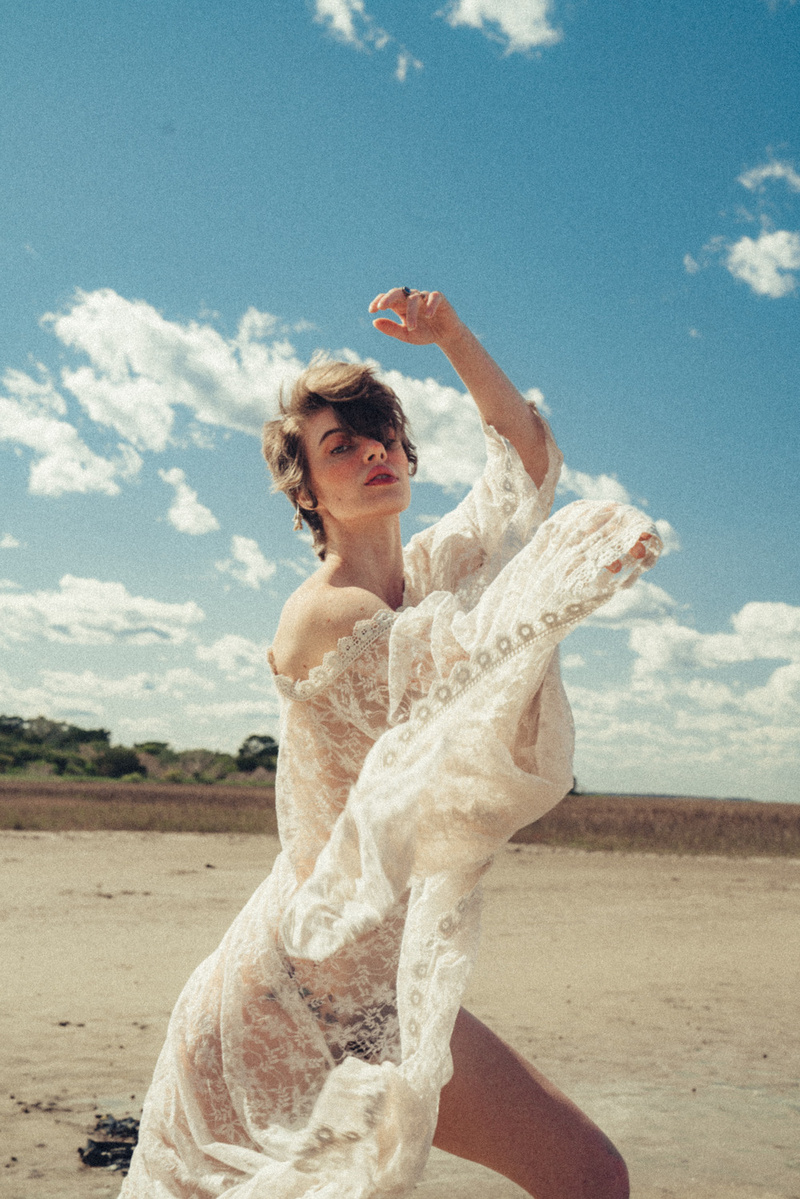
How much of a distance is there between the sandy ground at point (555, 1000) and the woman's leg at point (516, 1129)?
2548 mm

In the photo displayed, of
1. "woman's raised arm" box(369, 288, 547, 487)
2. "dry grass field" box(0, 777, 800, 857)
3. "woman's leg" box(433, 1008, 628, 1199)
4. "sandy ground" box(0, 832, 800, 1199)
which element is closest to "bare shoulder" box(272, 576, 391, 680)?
"woman's raised arm" box(369, 288, 547, 487)

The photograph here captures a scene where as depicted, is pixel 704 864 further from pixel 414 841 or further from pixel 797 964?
pixel 414 841

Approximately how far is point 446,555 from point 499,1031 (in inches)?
221

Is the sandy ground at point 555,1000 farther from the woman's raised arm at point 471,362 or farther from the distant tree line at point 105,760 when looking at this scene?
the distant tree line at point 105,760

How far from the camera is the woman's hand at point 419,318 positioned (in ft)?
7.44

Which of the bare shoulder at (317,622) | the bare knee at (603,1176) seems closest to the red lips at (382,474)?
the bare shoulder at (317,622)

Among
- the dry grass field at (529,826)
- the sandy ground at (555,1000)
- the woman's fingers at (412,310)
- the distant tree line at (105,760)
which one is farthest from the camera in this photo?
the distant tree line at (105,760)

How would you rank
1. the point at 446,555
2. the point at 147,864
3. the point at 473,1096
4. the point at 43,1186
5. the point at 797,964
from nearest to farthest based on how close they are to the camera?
the point at 473,1096 < the point at 446,555 < the point at 43,1186 < the point at 797,964 < the point at 147,864

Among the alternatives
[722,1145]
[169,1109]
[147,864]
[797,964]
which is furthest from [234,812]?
[169,1109]

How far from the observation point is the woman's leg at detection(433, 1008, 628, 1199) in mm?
2023

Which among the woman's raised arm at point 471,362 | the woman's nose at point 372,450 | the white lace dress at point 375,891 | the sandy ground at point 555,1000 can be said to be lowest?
the sandy ground at point 555,1000

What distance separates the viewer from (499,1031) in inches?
281

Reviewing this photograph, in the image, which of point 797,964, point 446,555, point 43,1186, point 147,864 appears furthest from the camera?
point 147,864

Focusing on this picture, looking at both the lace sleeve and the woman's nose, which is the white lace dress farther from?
the woman's nose
